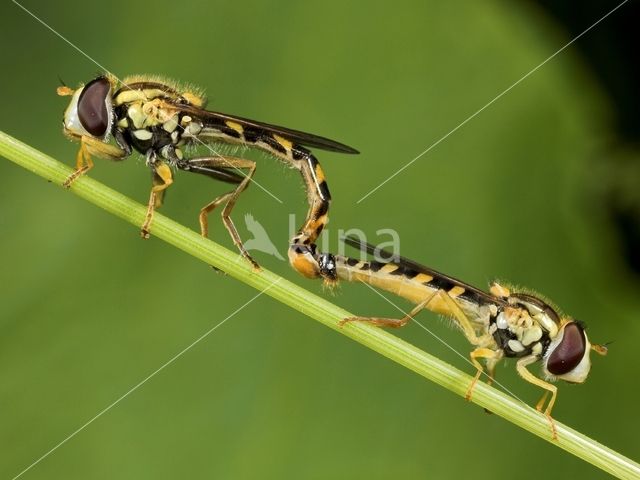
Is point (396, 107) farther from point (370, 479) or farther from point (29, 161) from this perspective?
point (29, 161)

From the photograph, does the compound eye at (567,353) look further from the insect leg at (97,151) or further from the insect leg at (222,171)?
the insect leg at (97,151)

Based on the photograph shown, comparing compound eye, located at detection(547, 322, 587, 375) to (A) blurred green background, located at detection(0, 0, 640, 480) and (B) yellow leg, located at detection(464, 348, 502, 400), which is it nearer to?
(B) yellow leg, located at detection(464, 348, 502, 400)

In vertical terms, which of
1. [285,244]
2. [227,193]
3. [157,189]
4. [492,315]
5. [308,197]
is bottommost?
[157,189]

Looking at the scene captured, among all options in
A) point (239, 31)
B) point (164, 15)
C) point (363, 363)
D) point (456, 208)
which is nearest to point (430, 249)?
point (456, 208)

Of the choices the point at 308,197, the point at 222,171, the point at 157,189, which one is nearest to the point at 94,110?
the point at 157,189

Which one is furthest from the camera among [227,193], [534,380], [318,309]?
[227,193]

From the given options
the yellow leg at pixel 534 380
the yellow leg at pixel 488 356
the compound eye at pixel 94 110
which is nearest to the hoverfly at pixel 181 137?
the compound eye at pixel 94 110

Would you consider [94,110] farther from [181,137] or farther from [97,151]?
[181,137]

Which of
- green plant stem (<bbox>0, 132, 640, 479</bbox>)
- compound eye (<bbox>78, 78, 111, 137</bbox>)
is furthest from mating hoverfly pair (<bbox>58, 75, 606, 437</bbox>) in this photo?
green plant stem (<bbox>0, 132, 640, 479</bbox>)

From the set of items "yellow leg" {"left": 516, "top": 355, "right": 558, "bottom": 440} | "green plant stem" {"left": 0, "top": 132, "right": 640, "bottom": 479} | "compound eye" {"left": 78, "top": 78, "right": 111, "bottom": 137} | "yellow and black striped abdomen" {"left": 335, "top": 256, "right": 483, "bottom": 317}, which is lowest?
"green plant stem" {"left": 0, "top": 132, "right": 640, "bottom": 479}
